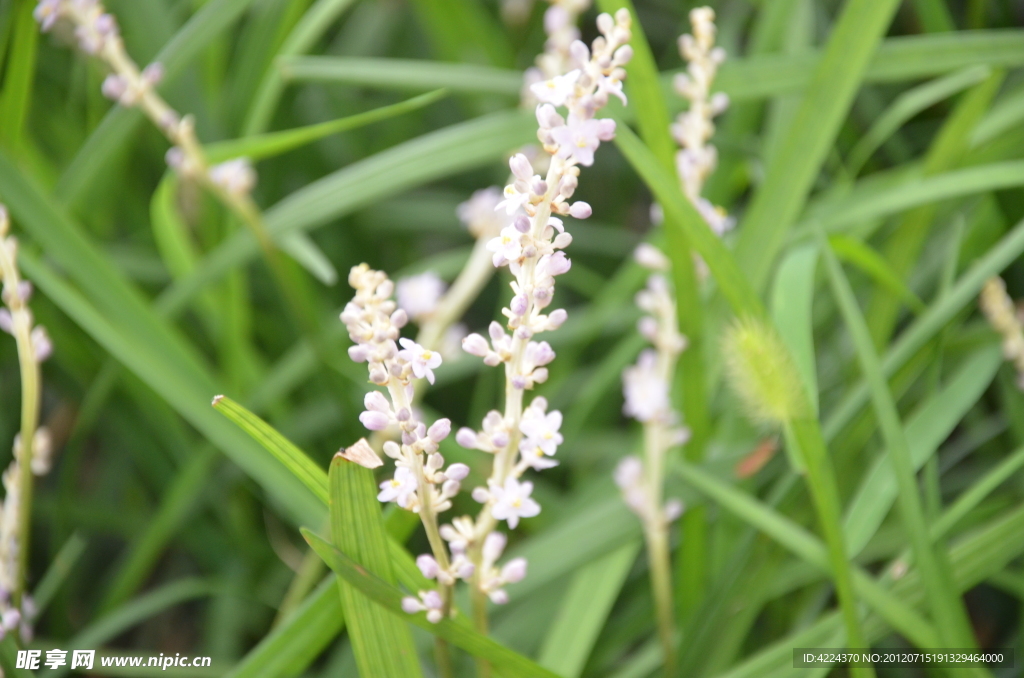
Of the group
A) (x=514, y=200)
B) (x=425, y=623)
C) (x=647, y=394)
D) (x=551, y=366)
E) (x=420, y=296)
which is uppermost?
(x=551, y=366)

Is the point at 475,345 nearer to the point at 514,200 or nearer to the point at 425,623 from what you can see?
the point at 514,200

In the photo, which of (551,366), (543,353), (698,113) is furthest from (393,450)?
(551,366)

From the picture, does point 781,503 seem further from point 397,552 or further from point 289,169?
point 289,169

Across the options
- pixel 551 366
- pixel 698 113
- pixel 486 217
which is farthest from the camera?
pixel 551 366

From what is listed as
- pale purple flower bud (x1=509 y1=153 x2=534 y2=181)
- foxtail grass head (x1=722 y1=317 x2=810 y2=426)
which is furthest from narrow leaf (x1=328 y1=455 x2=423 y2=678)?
foxtail grass head (x1=722 y1=317 x2=810 y2=426)

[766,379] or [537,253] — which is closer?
[537,253]
